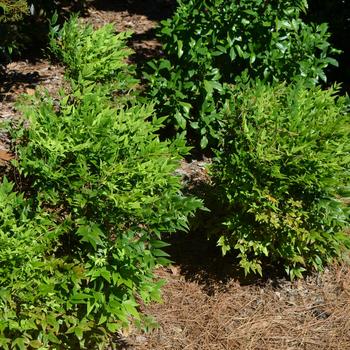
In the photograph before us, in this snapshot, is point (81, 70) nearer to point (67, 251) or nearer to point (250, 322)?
point (67, 251)

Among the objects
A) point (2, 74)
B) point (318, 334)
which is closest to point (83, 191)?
point (318, 334)

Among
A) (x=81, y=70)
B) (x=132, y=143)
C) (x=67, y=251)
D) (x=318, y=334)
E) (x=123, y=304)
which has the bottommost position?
(x=318, y=334)

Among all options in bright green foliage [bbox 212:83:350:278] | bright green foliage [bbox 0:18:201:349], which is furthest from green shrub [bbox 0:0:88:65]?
bright green foliage [bbox 212:83:350:278]

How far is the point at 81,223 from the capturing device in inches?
115

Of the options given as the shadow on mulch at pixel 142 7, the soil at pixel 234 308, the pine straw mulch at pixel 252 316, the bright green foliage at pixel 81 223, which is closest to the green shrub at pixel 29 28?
the shadow on mulch at pixel 142 7

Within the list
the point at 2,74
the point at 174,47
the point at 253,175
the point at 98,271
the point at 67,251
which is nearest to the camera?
the point at 98,271

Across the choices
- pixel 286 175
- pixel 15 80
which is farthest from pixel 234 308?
pixel 15 80

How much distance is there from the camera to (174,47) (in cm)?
480

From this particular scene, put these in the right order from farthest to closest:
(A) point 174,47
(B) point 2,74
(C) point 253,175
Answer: (B) point 2,74, (A) point 174,47, (C) point 253,175

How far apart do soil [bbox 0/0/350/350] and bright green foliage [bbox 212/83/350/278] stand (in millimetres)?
284

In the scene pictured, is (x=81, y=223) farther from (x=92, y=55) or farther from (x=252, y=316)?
(x=252, y=316)

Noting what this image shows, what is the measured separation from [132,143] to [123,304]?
3.00 feet

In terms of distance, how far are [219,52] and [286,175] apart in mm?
1550

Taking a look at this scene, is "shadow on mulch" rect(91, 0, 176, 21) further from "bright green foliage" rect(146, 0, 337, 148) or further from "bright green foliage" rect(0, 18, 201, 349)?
"bright green foliage" rect(0, 18, 201, 349)
